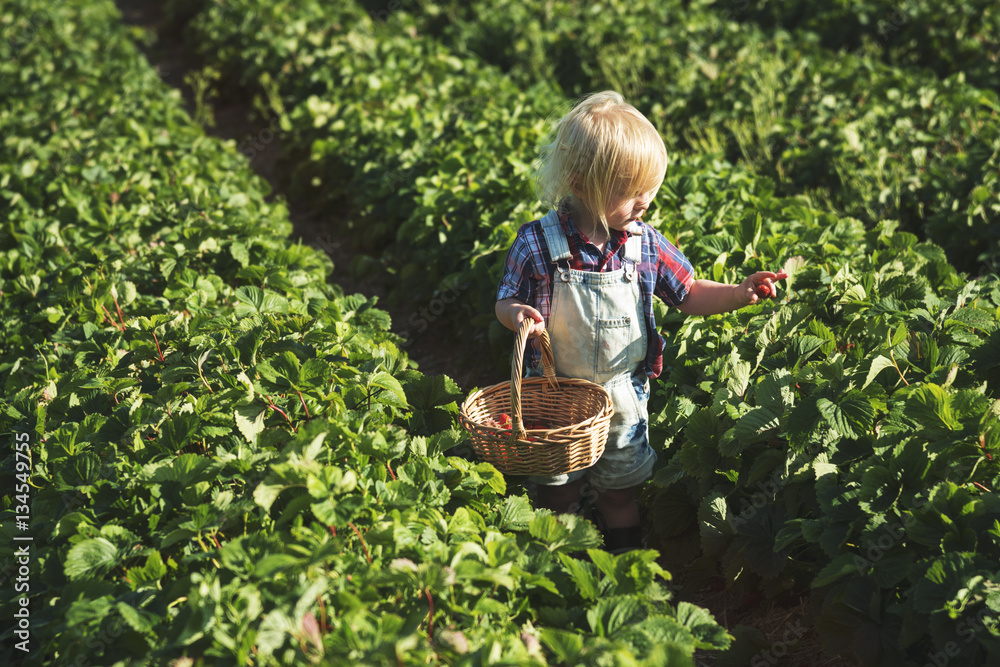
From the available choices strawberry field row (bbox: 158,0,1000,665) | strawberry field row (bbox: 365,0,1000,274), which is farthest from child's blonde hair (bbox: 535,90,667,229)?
strawberry field row (bbox: 365,0,1000,274)

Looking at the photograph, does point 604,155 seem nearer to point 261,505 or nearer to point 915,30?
point 261,505

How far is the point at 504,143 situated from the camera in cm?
455

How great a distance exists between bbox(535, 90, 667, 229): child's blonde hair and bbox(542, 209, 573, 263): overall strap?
0.10 meters

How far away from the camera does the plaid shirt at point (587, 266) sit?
246cm

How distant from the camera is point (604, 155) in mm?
2244

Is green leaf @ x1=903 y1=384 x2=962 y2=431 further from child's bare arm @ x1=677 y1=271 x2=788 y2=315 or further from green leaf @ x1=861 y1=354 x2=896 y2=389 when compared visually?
child's bare arm @ x1=677 y1=271 x2=788 y2=315

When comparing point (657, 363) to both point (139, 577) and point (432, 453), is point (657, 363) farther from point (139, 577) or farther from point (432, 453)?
point (139, 577)

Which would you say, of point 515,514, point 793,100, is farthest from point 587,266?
point 793,100

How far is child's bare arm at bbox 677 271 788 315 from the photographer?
2371 millimetres

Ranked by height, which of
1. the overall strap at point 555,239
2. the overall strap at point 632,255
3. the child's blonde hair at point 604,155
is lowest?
the overall strap at point 632,255

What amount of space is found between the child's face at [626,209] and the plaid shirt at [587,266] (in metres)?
0.11

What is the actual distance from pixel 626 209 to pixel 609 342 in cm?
41

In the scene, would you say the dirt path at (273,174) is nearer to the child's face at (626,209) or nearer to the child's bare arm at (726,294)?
the child's bare arm at (726,294)

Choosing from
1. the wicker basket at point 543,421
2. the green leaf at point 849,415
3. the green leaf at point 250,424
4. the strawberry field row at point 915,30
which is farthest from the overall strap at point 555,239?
the strawberry field row at point 915,30
